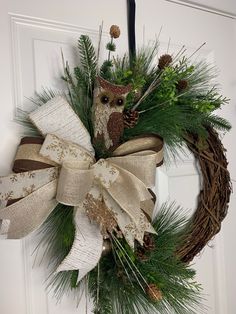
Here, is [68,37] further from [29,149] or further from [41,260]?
[41,260]

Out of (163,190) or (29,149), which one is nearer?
(29,149)

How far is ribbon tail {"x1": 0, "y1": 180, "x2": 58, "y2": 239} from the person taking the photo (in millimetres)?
542

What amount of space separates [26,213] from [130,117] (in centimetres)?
27

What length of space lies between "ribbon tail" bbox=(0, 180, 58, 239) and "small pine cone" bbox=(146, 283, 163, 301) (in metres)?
0.25

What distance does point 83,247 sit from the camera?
57 cm

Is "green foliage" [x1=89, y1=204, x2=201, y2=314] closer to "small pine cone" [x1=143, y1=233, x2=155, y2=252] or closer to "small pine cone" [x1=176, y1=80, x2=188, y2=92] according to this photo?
"small pine cone" [x1=143, y1=233, x2=155, y2=252]

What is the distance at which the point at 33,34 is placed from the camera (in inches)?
26.5

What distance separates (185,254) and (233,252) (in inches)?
11.8

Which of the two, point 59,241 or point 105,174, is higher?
point 105,174

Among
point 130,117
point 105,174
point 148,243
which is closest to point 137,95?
point 130,117

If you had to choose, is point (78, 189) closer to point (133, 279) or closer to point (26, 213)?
point (26, 213)

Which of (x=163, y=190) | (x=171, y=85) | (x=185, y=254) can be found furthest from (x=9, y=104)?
(x=185, y=254)

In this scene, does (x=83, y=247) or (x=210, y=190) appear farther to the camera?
(x=210, y=190)

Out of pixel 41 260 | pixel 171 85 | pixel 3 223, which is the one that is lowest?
pixel 41 260
